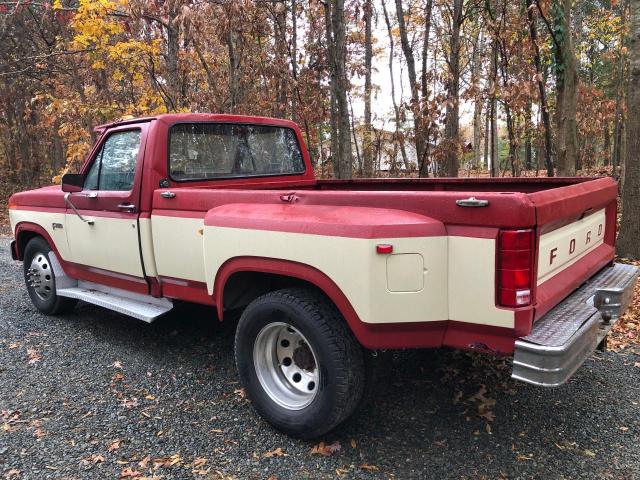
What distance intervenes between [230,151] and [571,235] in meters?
2.79

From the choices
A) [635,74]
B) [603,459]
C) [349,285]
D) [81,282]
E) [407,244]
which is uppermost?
[635,74]

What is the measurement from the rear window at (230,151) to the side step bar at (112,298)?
3.46 ft

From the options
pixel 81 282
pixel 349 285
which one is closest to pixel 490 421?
pixel 349 285

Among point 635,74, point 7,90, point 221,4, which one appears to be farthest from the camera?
point 7,90

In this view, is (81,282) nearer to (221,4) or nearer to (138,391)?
(138,391)

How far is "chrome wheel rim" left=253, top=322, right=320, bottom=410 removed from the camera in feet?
9.97

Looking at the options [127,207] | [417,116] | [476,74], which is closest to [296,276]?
[127,207]

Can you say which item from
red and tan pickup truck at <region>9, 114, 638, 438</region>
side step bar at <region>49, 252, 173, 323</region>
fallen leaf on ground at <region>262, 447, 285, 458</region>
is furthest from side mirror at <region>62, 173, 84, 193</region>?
fallen leaf on ground at <region>262, 447, 285, 458</region>

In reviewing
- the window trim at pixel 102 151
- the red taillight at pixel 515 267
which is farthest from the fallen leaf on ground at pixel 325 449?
the window trim at pixel 102 151

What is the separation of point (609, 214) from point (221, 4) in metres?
6.40

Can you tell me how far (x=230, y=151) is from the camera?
4.43 meters

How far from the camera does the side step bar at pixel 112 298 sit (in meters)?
4.00

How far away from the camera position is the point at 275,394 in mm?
3137

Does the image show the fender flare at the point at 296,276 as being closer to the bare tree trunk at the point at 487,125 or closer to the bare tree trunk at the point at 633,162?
the bare tree trunk at the point at 633,162
